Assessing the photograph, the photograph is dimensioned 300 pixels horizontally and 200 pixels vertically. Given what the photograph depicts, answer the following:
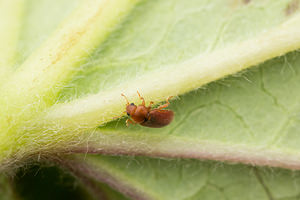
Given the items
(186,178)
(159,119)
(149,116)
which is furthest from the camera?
(186,178)

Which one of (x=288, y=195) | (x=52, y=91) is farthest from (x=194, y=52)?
(x=288, y=195)

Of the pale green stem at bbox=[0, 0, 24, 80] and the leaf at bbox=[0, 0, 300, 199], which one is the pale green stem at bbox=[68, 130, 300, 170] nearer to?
the leaf at bbox=[0, 0, 300, 199]

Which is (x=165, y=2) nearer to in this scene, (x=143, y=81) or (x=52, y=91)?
(x=143, y=81)

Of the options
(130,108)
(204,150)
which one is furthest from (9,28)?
(204,150)

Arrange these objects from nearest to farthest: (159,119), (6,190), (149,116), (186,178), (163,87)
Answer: (163,87) < (159,119) < (149,116) < (186,178) < (6,190)

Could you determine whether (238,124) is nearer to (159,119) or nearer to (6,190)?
(159,119)
